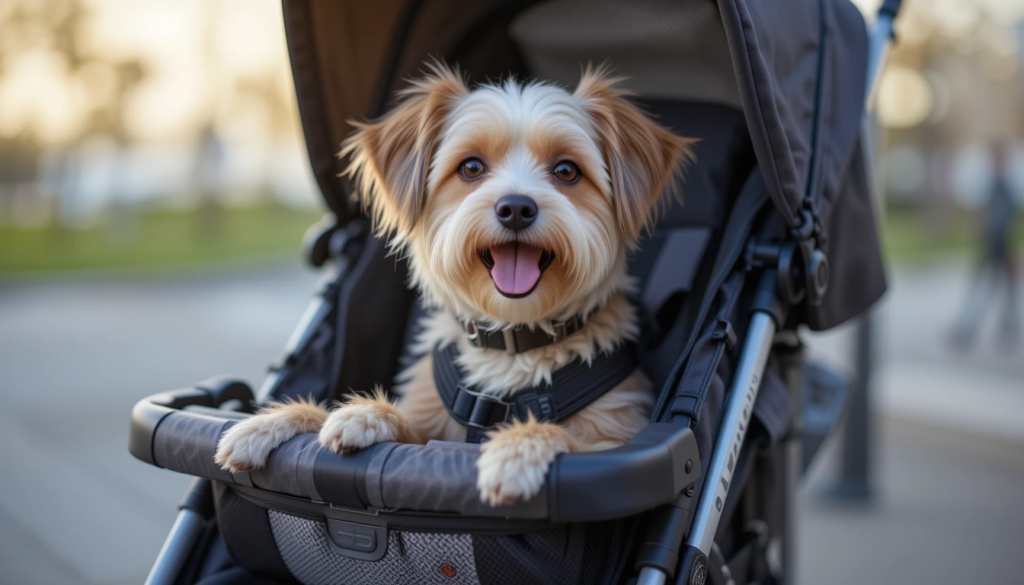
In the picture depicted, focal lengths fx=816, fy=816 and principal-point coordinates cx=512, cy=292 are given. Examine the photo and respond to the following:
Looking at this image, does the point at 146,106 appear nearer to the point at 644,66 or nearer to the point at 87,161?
the point at 87,161

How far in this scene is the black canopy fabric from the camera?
81.9 inches

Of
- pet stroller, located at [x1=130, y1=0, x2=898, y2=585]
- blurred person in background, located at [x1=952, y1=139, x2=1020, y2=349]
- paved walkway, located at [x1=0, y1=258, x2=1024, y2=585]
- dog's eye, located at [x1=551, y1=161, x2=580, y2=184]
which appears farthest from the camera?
blurred person in background, located at [x1=952, y1=139, x2=1020, y2=349]

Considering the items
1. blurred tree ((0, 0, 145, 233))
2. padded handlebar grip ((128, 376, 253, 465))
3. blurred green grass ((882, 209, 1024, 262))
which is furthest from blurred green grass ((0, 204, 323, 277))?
blurred green grass ((882, 209, 1024, 262))

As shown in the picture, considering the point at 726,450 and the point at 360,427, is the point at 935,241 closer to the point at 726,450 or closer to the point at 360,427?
the point at 726,450

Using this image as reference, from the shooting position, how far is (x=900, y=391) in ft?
20.3

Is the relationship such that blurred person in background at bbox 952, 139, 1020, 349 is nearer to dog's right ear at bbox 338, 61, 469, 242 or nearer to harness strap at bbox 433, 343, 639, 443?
harness strap at bbox 433, 343, 639, 443

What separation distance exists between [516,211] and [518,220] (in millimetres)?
27

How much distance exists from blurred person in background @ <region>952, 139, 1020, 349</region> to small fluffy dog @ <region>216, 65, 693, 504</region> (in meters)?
5.43

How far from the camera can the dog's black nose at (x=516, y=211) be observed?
1.95m

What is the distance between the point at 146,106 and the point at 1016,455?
51.9ft

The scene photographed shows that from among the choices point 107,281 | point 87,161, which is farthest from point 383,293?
point 87,161

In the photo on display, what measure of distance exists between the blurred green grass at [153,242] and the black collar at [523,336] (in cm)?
1257

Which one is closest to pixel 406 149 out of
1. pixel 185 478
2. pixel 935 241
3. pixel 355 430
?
pixel 355 430

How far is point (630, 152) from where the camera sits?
2.25 metres
